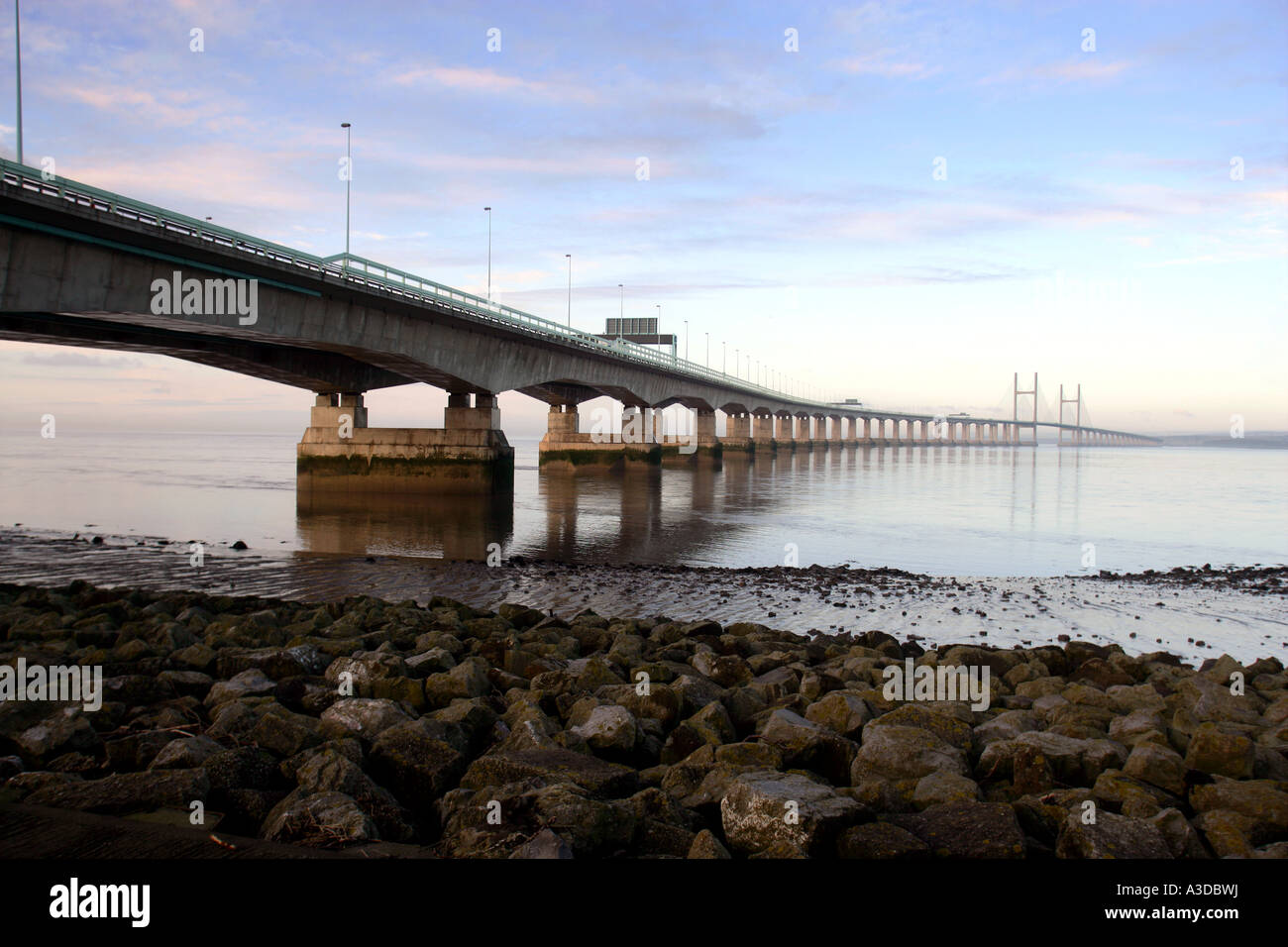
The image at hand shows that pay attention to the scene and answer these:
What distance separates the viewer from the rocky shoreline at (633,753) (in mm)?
4922

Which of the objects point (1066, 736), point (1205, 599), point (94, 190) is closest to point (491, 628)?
point (1066, 736)

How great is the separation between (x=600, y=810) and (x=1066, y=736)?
12.8 feet

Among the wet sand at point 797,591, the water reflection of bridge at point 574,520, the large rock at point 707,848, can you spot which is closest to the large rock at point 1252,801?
the large rock at point 707,848

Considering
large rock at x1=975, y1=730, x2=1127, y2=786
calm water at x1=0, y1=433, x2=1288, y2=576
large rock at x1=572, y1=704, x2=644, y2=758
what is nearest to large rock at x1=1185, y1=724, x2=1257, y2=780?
large rock at x1=975, y1=730, x2=1127, y2=786

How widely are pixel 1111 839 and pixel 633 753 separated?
3.23 meters

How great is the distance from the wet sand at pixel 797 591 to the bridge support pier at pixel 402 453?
1875 cm

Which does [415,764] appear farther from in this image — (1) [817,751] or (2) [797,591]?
→ (2) [797,591]

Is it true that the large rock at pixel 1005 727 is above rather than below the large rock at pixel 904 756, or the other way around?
below

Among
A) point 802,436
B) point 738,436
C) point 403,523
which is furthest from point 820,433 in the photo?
point 403,523

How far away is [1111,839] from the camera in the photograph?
15.9 feet

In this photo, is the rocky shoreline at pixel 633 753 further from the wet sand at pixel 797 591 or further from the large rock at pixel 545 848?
the wet sand at pixel 797 591

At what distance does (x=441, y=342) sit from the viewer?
127 ft

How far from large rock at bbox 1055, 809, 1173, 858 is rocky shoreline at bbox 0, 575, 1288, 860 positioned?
1 centimetres

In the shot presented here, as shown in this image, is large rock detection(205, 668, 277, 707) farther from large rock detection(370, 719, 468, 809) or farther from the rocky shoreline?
large rock detection(370, 719, 468, 809)
